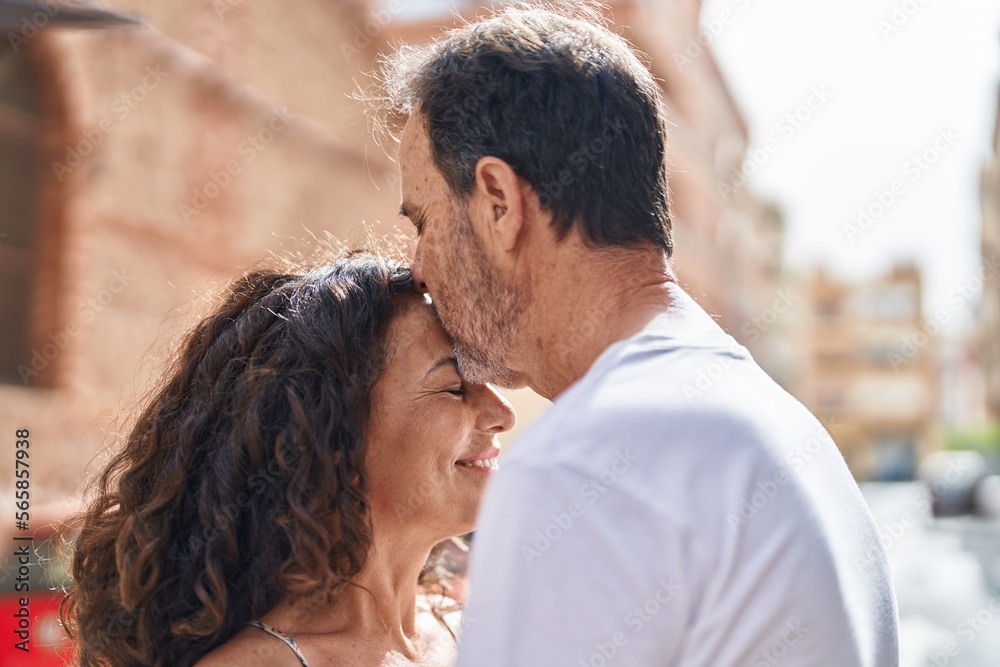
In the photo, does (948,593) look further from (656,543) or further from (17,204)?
(656,543)

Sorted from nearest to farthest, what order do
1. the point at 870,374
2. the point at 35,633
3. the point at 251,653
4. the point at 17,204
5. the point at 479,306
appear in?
the point at 479,306 → the point at 251,653 → the point at 35,633 → the point at 17,204 → the point at 870,374

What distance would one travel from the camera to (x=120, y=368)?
27.7 ft

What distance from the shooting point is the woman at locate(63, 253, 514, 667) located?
213 cm

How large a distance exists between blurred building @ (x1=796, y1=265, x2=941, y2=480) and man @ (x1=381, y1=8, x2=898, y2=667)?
70299 mm

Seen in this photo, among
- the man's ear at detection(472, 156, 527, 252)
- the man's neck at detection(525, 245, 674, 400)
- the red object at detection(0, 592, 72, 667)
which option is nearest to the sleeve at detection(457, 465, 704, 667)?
the man's neck at detection(525, 245, 674, 400)

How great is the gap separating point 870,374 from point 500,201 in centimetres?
7493

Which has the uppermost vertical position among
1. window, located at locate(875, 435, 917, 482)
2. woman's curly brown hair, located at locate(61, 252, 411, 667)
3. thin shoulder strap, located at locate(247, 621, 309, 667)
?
woman's curly brown hair, located at locate(61, 252, 411, 667)

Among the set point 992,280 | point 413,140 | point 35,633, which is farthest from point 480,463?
point 992,280

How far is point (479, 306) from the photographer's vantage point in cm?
180

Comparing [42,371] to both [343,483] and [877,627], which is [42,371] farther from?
[877,627]

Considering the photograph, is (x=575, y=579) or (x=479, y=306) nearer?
(x=575, y=579)

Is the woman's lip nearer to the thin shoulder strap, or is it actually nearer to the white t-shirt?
the thin shoulder strap

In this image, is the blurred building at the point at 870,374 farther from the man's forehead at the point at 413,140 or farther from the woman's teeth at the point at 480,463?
the man's forehead at the point at 413,140

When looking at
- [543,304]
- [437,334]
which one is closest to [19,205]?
[437,334]
